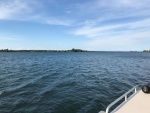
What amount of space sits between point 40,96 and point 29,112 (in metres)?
3.71

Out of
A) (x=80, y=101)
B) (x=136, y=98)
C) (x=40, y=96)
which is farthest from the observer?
(x=40, y=96)

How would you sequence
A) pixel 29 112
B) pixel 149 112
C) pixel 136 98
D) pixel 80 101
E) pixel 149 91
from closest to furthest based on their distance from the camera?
pixel 149 112
pixel 136 98
pixel 149 91
pixel 29 112
pixel 80 101

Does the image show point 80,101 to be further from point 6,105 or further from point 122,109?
point 122,109

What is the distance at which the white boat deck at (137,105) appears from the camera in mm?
6125

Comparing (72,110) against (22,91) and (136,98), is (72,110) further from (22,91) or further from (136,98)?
(22,91)

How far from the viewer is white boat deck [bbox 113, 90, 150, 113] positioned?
20.1 feet

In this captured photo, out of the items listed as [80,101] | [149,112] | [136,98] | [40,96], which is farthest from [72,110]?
[149,112]

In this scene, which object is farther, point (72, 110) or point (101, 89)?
point (101, 89)

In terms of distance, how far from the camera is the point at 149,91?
314 inches

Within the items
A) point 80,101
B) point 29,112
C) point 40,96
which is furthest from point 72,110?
point 40,96

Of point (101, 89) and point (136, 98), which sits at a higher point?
point (136, 98)

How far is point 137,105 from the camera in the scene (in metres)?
6.66

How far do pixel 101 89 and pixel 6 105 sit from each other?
408 inches

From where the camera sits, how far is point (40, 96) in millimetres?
15609
